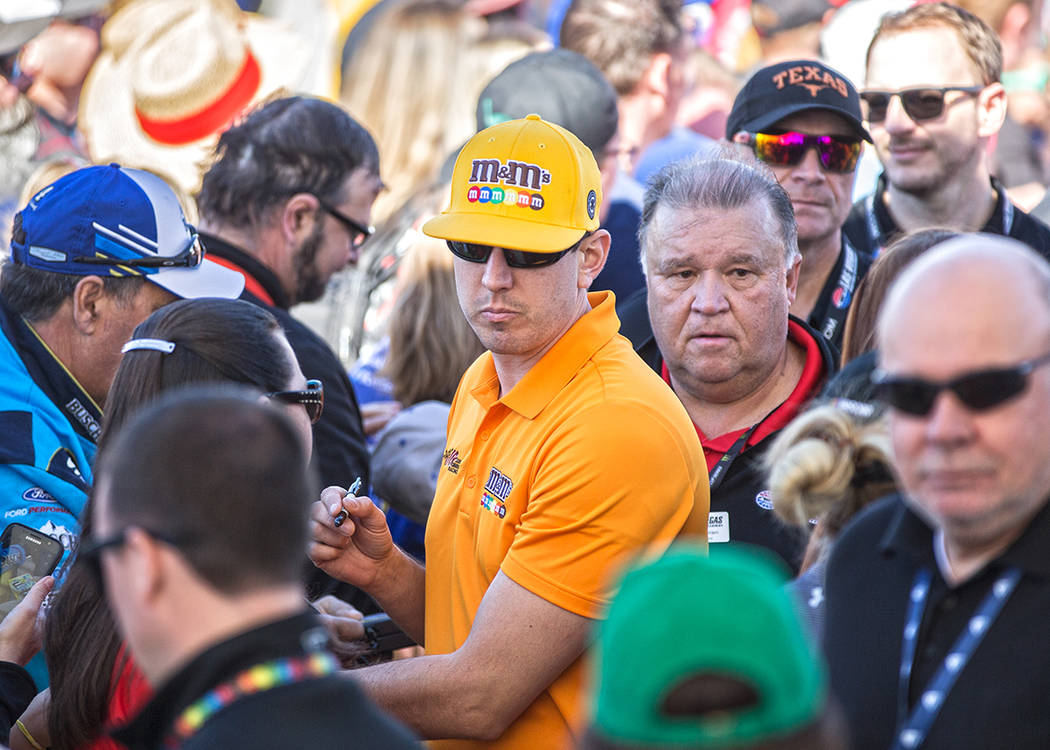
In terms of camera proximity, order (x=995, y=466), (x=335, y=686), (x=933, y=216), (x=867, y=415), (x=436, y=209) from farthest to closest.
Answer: (x=436, y=209), (x=933, y=216), (x=867, y=415), (x=995, y=466), (x=335, y=686)

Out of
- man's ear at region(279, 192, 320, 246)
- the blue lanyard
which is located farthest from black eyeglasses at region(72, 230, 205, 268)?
the blue lanyard

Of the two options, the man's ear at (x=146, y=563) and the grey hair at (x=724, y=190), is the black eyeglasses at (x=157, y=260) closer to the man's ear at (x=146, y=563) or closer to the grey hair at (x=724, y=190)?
the grey hair at (x=724, y=190)

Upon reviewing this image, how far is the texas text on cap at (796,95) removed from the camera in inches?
172

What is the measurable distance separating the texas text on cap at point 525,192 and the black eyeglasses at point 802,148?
153 centimetres

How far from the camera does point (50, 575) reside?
3.09 meters

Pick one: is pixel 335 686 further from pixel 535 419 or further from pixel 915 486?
pixel 535 419

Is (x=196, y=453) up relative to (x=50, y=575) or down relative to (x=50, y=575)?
up

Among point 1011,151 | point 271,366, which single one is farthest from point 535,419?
point 1011,151

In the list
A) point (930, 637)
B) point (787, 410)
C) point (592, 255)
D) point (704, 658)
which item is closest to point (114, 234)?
point (592, 255)

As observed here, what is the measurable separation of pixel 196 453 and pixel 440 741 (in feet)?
4.60

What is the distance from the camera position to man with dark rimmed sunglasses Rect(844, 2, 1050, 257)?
488cm

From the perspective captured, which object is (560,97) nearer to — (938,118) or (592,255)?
(938,118)

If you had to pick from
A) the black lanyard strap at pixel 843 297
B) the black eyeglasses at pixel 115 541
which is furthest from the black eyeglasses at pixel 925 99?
the black eyeglasses at pixel 115 541

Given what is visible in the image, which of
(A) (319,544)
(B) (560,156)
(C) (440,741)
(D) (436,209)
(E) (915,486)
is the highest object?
(B) (560,156)
